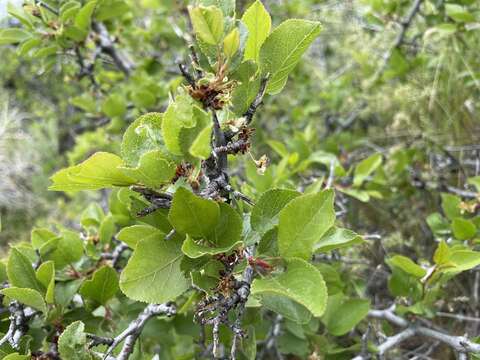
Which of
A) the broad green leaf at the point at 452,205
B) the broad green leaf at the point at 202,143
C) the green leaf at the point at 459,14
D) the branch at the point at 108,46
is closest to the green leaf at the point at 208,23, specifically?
the broad green leaf at the point at 202,143

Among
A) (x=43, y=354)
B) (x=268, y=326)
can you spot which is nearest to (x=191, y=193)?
(x=43, y=354)

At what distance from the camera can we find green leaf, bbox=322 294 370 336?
109 centimetres

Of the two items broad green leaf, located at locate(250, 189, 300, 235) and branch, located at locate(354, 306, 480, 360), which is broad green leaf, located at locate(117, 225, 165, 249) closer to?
broad green leaf, located at locate(250, 189, 300, 235)

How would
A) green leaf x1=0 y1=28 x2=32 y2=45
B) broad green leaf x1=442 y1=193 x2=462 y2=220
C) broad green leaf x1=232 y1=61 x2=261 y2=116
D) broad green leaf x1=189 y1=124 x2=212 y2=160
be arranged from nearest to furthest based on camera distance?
broad green leaf x1=189 y1=124 x2=212 y2=160 → broad green leaf x1=232 y1=61 x2=261 y2=116 → broad green leaf x1=442 y1=193 x2=462 y2=220 → green leaf x1=0 y1=28 x2=32 y2=45

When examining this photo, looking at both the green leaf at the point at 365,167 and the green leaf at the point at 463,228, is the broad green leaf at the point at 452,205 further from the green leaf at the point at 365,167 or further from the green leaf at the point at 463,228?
the green leaf at the point at 365,167

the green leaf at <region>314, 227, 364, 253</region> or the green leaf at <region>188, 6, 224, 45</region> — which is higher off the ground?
the green leaf at <region>188, 6, 224, 45</region>

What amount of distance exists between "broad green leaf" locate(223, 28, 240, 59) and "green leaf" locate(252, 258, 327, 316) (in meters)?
0.27

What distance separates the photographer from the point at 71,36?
4.64 feet

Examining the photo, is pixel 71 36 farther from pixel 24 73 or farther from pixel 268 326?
pixel 24 73

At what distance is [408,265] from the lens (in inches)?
39.2

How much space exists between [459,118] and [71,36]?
4.57 feet

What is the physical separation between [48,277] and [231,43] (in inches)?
20.5

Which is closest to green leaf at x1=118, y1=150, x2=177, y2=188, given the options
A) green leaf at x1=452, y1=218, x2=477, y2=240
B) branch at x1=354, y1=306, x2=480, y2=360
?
branch at x1=354, y1=306, x2=480, y2=360

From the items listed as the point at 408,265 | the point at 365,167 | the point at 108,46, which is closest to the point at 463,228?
the point at 408,265
